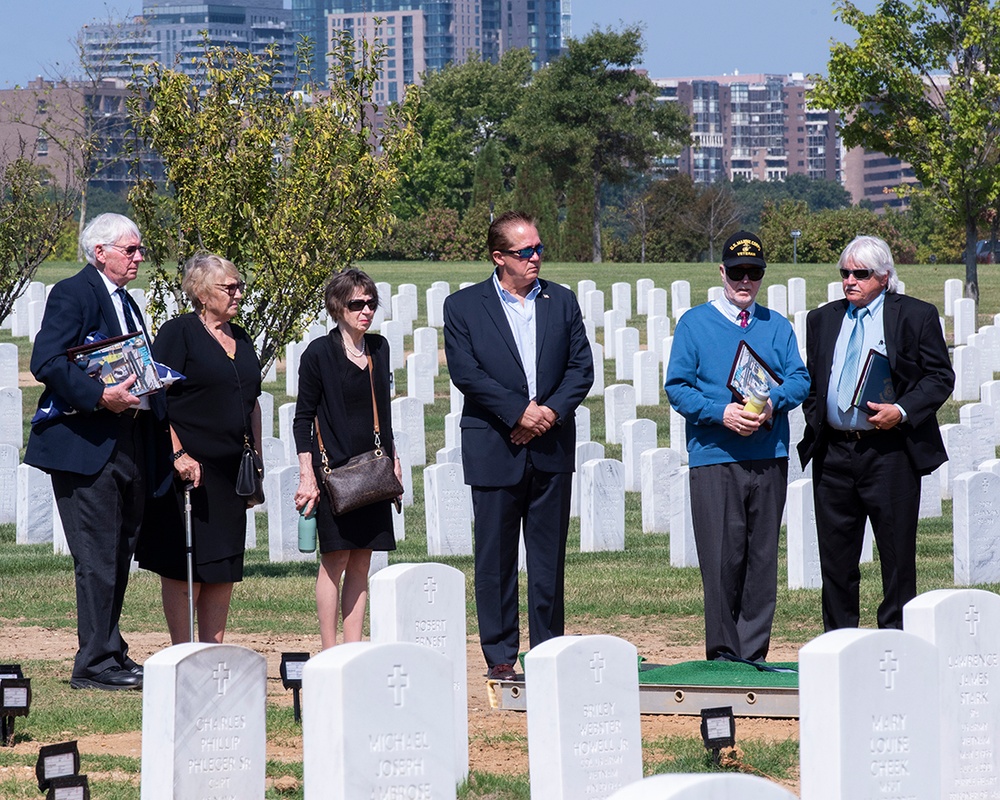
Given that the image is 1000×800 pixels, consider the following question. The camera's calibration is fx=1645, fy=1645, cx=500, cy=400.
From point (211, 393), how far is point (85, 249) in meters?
0.83

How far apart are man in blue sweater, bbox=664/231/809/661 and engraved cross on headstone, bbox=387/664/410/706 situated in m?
3.18

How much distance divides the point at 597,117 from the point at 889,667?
55.6m

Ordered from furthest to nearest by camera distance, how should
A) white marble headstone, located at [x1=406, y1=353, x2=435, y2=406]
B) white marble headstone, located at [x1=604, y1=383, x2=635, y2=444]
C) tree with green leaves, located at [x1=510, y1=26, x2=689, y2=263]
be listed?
tree with green leaves, located at [x1=510, y1=26, x2=689, y2=263] < white marble headstone, located at [x1=406, y1=353, x2=435, y2=406] < white marble headstone, located at [x1=604, y1=383, x2=635, y2=444]

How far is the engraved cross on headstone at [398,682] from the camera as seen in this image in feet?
13.6

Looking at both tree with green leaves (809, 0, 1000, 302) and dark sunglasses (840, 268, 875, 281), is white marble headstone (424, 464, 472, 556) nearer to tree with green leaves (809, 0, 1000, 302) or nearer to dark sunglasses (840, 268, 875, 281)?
dark sunglasses (840, 268, 875, 281)

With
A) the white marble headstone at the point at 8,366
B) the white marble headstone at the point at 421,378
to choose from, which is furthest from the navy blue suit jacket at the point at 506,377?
the white marble headstone at the point at 8,366

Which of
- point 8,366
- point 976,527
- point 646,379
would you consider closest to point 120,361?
point 976,527

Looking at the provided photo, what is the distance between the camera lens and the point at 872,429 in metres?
7.20

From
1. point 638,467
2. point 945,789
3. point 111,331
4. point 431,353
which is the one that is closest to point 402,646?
point 945,789

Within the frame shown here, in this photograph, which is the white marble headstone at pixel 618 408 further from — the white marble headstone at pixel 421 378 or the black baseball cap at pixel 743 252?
the black baseball cap at pixel 743 252

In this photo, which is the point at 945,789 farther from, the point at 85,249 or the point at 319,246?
the point at 319,246

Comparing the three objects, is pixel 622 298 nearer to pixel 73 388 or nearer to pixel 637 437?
pixel 637 437

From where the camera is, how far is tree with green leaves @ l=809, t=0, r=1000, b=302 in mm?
26406

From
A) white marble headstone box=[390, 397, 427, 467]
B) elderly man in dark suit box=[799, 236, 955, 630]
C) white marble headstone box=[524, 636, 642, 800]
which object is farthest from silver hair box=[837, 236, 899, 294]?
white marble headstone box=[390, 397, 427, 467]
